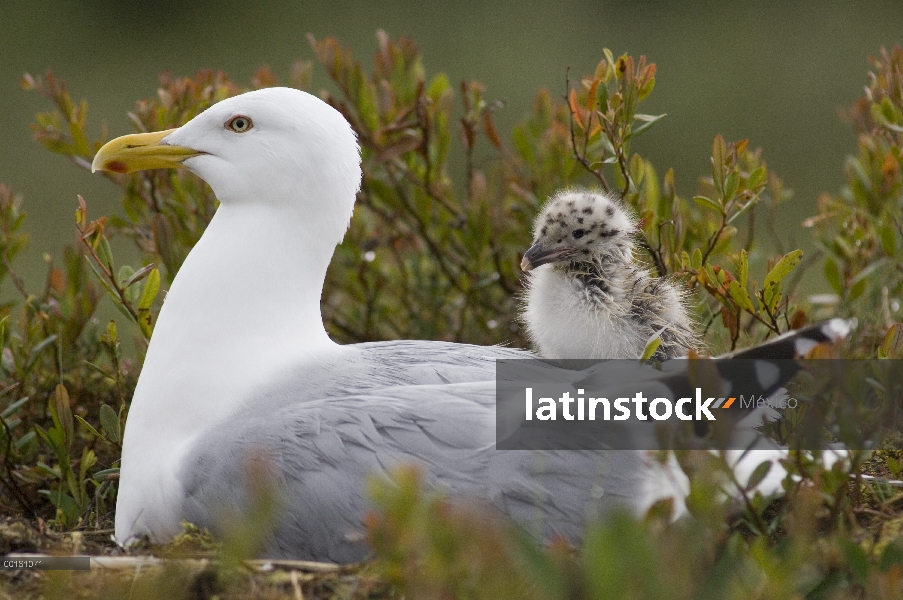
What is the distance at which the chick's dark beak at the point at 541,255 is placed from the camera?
11.5 ft

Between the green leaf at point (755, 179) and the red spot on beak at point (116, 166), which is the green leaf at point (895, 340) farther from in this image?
the red spot on beak at point (116, 166)

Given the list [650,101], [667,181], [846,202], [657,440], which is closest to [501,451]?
[657,440]

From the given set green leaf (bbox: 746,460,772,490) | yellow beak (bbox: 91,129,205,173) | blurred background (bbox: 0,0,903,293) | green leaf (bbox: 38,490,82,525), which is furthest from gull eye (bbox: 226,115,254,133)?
blurred background (bbox: 0,0,903,293)

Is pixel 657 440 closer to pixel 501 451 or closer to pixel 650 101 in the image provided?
pixel 501 451

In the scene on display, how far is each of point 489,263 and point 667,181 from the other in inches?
40.1

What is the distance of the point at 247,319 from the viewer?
318 cm

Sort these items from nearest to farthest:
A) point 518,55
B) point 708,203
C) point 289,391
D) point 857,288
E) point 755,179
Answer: point 289,391, point 708,203, point 755,179, point 857,288, point 518,55

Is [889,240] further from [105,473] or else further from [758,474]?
[105,473]

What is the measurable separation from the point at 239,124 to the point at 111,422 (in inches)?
35.6

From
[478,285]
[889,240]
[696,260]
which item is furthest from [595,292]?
[478,285]

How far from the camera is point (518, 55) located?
10.6m

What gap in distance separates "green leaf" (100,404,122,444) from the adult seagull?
0.80ft

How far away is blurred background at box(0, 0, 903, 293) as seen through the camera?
984cm

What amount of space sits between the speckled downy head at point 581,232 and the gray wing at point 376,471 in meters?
0.78
